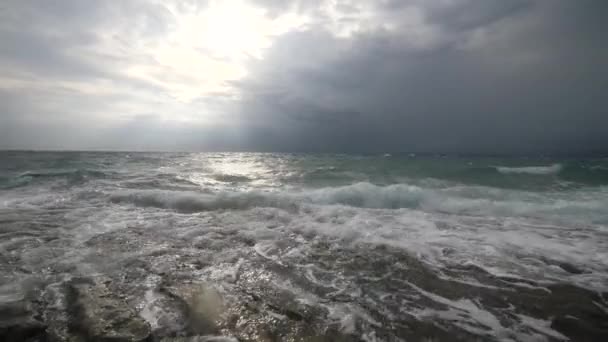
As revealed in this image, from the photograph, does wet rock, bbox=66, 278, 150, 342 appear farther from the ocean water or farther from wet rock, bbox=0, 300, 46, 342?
wet rock, bbox=0, 300, 46, 342

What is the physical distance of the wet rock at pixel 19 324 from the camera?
262 cm

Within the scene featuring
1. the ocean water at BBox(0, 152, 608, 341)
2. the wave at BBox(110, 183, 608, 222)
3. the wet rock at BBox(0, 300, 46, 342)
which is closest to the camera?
the wet rock at BBox(0, 300, 46, 342)

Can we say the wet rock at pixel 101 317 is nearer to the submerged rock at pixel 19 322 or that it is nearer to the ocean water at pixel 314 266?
the ocean water at pixel 314 266

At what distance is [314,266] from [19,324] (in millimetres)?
3649

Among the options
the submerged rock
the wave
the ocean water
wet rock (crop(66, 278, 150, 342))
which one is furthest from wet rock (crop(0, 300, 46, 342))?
the wave

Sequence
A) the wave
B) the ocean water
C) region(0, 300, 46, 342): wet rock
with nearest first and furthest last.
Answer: region(0, 300, 46, 342): wet rock
the ocean water
the wave

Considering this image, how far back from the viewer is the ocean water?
3082mm

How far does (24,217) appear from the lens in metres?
7.18

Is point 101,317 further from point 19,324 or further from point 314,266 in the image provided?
point 314,266

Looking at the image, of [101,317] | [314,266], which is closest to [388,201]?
[314,266]

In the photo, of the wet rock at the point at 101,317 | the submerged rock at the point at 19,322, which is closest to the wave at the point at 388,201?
the wet rock at the point at 101,317

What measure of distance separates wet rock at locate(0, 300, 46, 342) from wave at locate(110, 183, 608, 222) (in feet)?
19.0

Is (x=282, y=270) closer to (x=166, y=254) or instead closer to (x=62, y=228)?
(x=166, y=254)

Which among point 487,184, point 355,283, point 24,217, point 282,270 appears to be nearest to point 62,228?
point 24,217
